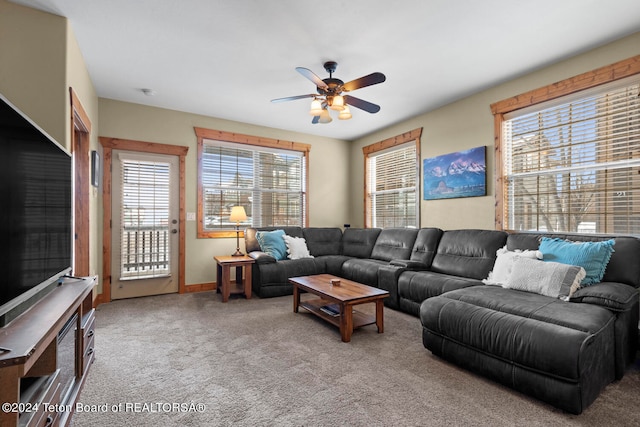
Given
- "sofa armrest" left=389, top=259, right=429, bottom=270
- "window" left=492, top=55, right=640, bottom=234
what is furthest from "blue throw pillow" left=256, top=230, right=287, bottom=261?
"window" left=492, top=55, right=640, bottom=234

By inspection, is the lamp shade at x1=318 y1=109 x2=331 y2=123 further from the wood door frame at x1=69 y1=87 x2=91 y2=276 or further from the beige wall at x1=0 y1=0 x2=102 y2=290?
the wood door frame at x1=69 y1=87 x2=91 y2=276

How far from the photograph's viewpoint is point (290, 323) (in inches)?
127

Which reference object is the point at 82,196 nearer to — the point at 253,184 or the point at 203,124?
the point at 203,124

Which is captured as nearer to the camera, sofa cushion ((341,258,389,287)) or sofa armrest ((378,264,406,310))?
sofa armrest ((378,264,406,310))

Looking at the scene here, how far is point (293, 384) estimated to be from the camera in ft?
6.75

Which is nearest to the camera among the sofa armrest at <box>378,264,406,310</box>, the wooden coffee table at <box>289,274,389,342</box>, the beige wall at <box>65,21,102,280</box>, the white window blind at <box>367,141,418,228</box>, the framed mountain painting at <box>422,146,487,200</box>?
the beige wall at <box>65,21,102,280</box>

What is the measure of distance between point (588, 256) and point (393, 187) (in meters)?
3.15

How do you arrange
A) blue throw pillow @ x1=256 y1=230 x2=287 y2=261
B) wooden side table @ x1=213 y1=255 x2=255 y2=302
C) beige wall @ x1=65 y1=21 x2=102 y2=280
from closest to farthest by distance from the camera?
beige wall @ x1=65 y1=21 x2=102 y2=280 → wooden side table @ x1=213 y1=255 x2=255 y2=302 → blue throw pillow @ x1=256 y1=230 x2=287 y2=261

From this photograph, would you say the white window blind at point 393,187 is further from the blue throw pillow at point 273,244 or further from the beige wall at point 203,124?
the blue throw pillow at point 273,244

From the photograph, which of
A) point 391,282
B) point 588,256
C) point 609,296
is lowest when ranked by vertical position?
point 391,282

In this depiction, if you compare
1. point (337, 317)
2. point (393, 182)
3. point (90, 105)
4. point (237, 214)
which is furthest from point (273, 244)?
point (90, 105)

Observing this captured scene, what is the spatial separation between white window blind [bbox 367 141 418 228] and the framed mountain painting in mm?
306

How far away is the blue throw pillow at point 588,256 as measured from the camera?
246cm

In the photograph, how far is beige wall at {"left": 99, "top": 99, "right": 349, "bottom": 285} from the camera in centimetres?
429
